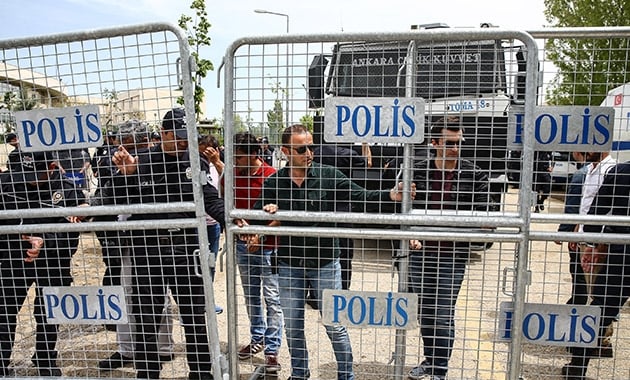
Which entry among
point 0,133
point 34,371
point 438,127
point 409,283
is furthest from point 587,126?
point 34,371

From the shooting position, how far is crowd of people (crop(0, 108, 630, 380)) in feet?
9.57

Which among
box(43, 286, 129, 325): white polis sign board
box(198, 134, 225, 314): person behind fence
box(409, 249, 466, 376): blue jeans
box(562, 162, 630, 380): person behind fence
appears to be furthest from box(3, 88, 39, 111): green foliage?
box(562, 162, 630, 380): person behind fence

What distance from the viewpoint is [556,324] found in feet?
8.88

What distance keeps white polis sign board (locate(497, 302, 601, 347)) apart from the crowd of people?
11.9 inches

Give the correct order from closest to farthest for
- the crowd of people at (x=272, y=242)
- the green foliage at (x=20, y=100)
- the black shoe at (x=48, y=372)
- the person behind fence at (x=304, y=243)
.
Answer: the green foliage at (x=20, y=100)
the crowd of people at (x=272, y=242)
the person behind fence at (x=304, y=243)
the black shoe at (x=48, y=372)

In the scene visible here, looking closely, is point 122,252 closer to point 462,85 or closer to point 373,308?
point 373,308

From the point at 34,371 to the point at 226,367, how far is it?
6.69 ft

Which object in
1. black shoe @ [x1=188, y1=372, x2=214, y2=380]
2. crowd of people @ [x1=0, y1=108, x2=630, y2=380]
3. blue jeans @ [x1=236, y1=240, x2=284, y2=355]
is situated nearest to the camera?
crowd of people @ [x1=0, y1=108, x2=630, y2=380]

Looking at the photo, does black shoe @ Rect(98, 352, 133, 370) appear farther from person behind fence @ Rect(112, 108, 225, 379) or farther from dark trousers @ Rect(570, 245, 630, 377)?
dark trousers @ Rect(570, 245, 630, 377)

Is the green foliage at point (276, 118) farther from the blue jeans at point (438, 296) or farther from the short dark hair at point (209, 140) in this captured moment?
the short dark hair at point (209, 140)

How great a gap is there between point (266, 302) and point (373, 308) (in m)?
1.49

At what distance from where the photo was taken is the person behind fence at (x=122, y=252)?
282 centimetres

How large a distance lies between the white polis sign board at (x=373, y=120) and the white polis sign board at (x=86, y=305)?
1.60 metres

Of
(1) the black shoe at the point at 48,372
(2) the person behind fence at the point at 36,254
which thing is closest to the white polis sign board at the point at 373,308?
(2) the person behind fence at the point at 36,254
